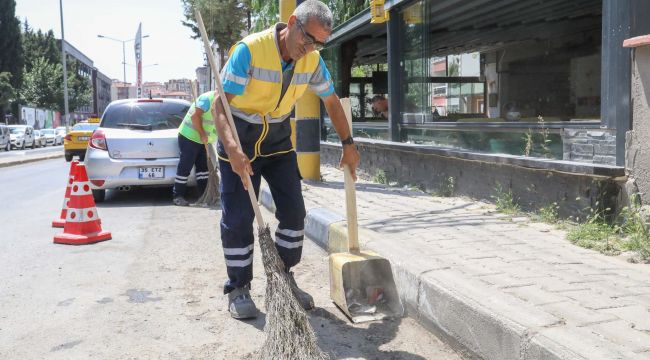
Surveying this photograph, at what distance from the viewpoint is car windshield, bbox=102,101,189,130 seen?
340 inches

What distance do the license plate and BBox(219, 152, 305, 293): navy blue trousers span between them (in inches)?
195

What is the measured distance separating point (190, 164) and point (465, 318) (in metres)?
5.78

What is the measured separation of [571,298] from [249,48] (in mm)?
2183

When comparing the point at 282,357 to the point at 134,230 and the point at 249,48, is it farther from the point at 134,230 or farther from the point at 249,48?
the point at 134,230

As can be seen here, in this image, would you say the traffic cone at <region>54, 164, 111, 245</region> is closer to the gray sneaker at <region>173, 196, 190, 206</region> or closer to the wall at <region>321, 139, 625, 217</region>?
the gray sneaker at <region>173, 196, 190, 206</region>

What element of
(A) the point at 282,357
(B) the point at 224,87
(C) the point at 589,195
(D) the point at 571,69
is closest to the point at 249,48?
(B) the point at 224,87

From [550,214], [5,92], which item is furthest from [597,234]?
[5,92]

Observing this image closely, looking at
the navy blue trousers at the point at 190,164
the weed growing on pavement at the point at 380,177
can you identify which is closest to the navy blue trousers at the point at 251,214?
the navy blue trousers at the point at 190,164

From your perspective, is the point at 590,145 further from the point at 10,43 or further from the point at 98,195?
the point at 10,43

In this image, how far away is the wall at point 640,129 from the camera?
421 centimetres

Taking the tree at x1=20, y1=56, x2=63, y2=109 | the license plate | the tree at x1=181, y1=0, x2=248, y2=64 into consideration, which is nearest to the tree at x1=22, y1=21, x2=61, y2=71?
the tree at x1=20, y1=56, x2=63, y2=109

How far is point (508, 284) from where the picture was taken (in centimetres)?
334

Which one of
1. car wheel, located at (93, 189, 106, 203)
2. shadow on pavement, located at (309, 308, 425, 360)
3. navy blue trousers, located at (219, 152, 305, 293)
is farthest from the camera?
car wheel, located at (93, 189, 106, 203)

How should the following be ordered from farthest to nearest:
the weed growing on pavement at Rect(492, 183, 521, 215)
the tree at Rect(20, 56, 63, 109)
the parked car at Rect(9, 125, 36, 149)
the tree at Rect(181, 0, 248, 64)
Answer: the tree at Rect(20, 56, 63, 109)
the parked car at Rect(9, 125, 36, 149)
the tree at Rect(181, 0, 248, 64)
the weed growing on pavement at Rect(492, 183, 521, 215)
